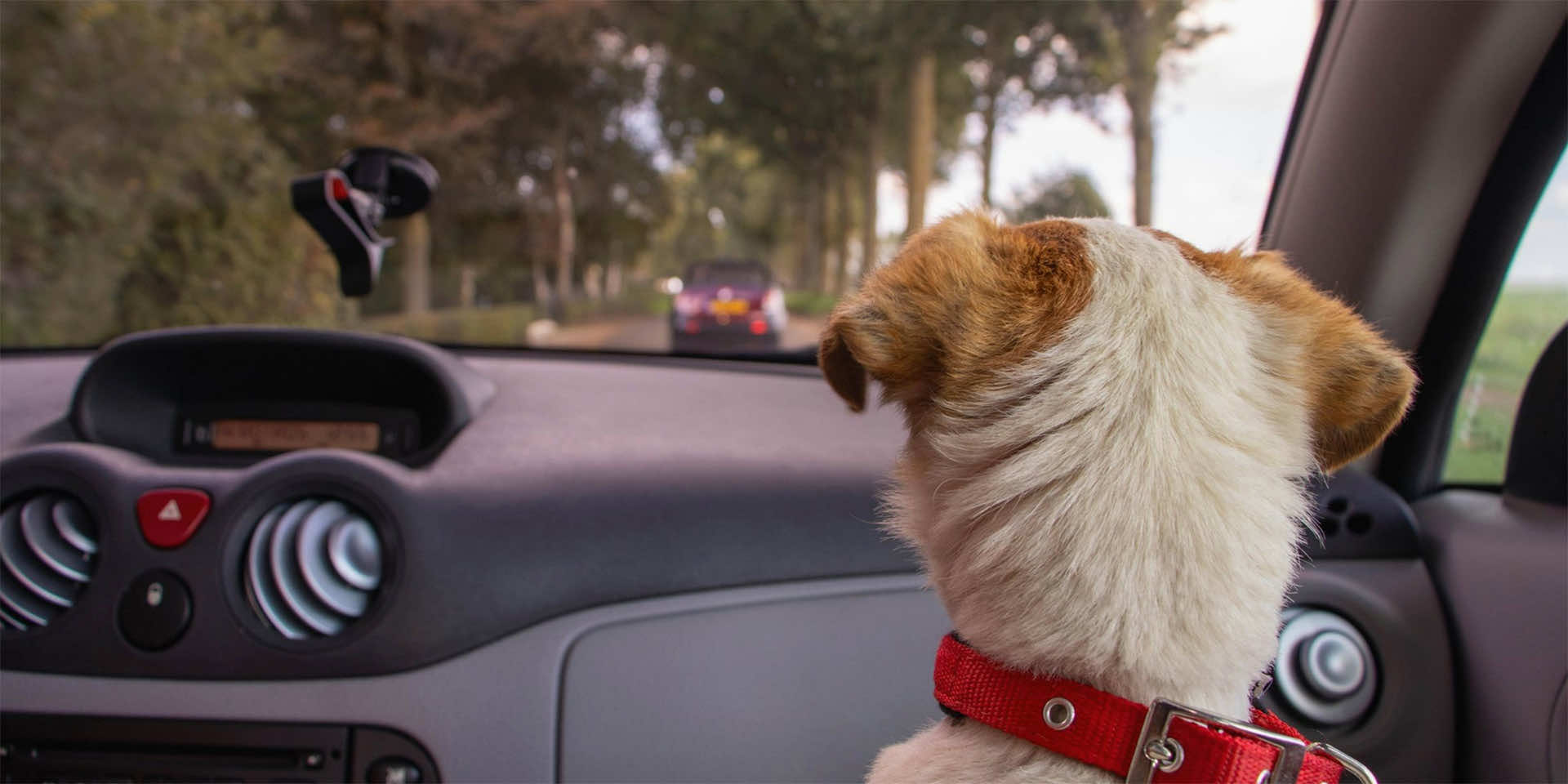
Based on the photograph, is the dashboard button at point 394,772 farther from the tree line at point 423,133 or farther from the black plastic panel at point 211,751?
the tree line at point 423,133

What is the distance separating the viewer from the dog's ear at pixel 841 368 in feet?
5.03

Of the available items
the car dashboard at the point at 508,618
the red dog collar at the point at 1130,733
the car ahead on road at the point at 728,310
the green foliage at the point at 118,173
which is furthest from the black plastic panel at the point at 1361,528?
the green foliage at the point at 118,173

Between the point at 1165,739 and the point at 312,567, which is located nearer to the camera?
the point at 1165,739

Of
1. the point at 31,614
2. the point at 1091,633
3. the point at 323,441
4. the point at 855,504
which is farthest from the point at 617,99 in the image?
the point at 1091,633

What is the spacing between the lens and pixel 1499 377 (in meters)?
2.67

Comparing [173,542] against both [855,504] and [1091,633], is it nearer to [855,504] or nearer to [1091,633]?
[855,504]

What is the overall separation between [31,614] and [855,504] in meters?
2.31

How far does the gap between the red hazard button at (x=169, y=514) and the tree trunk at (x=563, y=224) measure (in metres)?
1.85

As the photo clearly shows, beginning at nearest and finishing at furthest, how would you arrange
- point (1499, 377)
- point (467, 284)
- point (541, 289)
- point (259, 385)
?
point (1499, 377) < point (259, 385) < point (467, 284) < point (541, 289)

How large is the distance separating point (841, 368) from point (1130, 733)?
2.26 feet

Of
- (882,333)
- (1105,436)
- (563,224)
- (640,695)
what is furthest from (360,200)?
(1105,436)

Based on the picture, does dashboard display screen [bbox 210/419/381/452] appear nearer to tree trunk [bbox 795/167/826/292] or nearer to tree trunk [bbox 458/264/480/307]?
tree trunk [bbox 458/264/480/307]

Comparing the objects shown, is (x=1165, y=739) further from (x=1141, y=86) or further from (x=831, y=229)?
(x=831, y=229)

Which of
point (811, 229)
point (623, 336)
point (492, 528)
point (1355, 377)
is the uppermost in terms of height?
point (811, 229)
